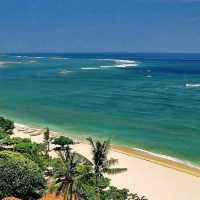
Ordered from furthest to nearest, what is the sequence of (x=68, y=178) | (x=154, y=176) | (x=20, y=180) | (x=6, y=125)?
(x=6, y=125)
(x=154, y=176)
(x=20, y=180)
(x=68, y=178)

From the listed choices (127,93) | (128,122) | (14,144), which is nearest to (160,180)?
(14,144)

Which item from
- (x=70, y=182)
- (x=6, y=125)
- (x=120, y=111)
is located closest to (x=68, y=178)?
(x=70, y=182)

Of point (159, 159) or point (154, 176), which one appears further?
point (159, 159)

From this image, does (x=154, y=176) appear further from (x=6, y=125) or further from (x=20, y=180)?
(x=6, y=125)

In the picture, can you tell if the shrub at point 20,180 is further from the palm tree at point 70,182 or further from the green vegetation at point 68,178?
the palm tree at point 70,182

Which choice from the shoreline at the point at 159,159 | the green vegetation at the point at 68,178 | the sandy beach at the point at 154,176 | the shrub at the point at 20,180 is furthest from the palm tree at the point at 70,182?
the shoreline at the point at 159,159

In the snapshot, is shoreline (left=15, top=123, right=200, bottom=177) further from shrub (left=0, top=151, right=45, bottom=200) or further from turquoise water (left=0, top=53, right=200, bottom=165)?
shrub (left=0, top=151, right=45, bottom=200)

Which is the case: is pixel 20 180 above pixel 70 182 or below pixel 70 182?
below

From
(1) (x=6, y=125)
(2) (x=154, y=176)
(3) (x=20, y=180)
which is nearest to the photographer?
(3) (x=20, y=180)

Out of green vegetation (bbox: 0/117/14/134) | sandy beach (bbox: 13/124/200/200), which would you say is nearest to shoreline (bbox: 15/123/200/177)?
sandy beach (bbox: 13/124/200/200)
